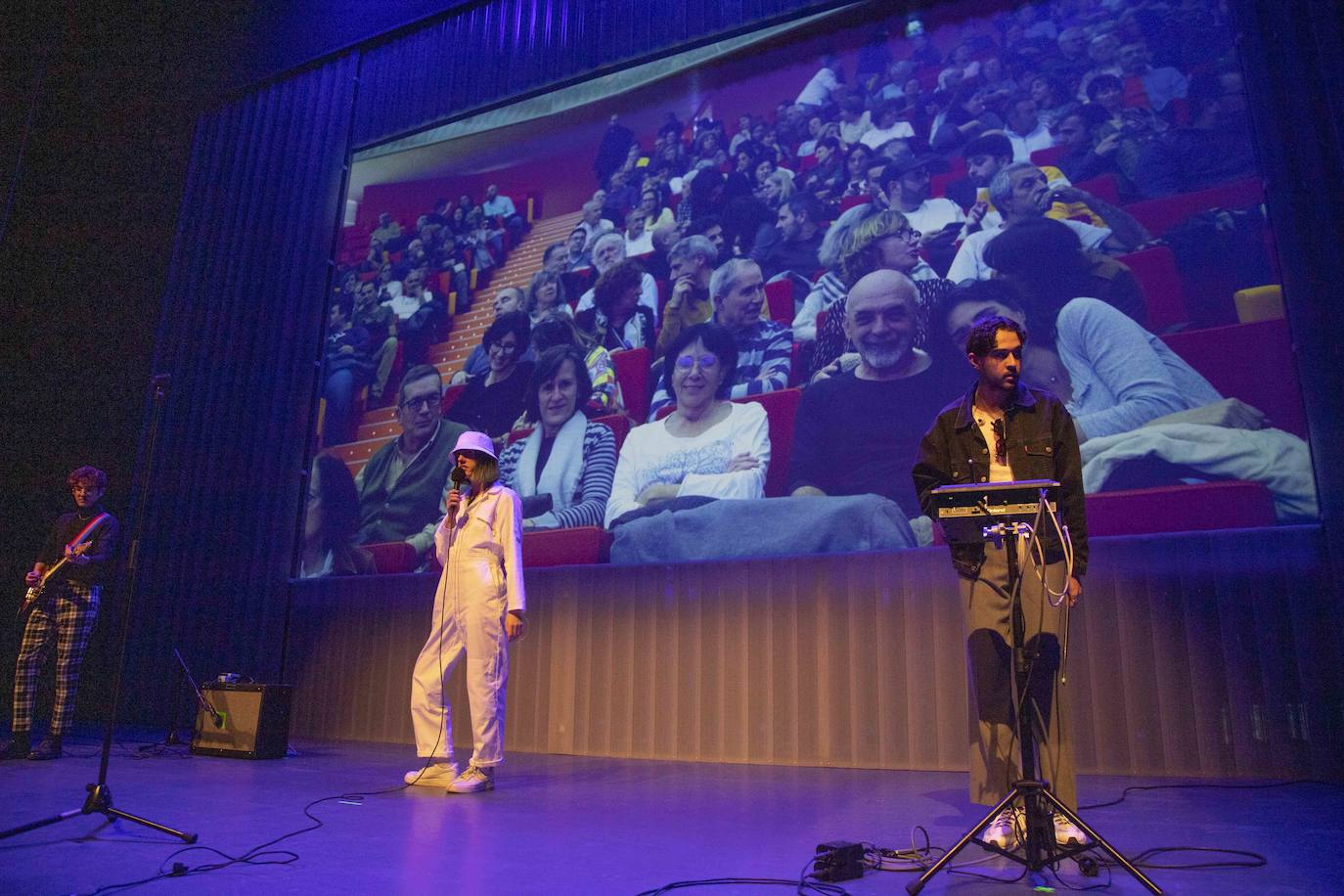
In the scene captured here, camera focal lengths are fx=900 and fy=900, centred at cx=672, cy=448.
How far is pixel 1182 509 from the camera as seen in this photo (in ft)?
14.0

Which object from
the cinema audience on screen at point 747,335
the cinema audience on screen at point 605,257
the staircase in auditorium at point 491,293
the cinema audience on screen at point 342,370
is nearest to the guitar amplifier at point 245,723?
the staircase in auditorium at point 491,293

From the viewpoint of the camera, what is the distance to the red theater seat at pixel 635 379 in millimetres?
5625

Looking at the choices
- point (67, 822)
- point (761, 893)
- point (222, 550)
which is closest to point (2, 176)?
point (222, 550)

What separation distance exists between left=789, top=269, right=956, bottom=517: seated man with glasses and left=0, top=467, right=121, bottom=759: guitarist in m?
3.90

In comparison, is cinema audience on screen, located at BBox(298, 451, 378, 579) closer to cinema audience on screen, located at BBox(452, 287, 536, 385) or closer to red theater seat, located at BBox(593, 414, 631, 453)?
cinema audience on screen, located at BBox(452, 287, 536, 385)

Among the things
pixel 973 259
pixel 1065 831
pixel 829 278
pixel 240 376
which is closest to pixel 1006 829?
pixel 1065 831

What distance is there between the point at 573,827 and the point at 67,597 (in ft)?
12.1

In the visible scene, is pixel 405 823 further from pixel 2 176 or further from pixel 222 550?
pixel 2 176

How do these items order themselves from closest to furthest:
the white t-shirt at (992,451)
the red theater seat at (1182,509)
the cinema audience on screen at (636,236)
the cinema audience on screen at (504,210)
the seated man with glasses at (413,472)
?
the white t-shirt at (992,451) → the red theater seat at (1182,509) → the cinema audience on screen at (636,236) → the seated man with glasses at (413,472) → the cinema audience on screen at (504,210)

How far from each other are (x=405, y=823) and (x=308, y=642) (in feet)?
14.7

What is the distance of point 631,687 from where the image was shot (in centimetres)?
558

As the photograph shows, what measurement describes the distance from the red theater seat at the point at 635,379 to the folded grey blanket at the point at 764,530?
692 millimetres

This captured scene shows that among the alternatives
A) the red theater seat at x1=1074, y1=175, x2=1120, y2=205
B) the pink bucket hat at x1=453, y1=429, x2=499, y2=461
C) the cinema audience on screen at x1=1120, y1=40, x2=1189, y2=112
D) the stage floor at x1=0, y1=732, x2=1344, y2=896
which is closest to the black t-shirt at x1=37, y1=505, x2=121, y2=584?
the stage floor at x1=0, y1=732, x2=1344, y2=896

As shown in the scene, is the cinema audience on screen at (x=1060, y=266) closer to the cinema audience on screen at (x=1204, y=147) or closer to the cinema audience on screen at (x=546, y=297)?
the cinema audience on screen at (x=1204, y=147)
